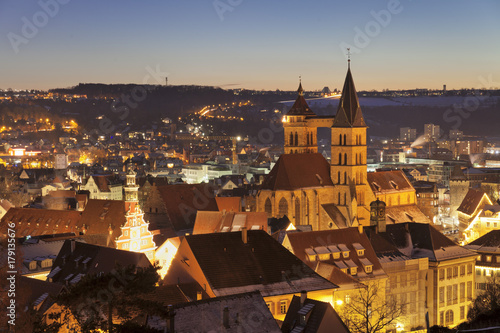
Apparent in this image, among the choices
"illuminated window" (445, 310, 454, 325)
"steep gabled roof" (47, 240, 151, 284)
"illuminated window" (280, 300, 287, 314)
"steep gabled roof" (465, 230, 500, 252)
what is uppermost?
"steep gabled roof" (47, 240, 151, 284)

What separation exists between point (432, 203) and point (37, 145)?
11996cm

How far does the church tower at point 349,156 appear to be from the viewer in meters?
67.4

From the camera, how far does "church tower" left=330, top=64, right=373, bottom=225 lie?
221 feet

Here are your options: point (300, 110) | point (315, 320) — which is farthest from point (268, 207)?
point (315, 320)

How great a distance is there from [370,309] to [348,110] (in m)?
28.7

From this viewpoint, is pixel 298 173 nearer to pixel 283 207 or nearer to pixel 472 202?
pixel 283 207

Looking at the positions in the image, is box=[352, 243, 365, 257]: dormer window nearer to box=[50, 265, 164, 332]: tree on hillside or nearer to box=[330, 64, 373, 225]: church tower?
box=[330, 64, 373, 225]: church tower

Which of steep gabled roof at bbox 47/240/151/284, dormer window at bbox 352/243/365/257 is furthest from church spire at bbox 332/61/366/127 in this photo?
steep gabled roof at bbox 47/240/151/284

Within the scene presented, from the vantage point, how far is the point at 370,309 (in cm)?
4244

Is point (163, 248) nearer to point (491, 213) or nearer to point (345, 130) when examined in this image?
point (345, 130)

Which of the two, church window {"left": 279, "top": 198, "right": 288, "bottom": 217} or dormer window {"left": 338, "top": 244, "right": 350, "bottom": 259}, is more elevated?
dormer window {"left": 338, "top": 244, "right": 350, "bottom": 259}

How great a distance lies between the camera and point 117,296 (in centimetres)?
2730

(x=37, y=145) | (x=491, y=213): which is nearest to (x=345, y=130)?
(x=491, y=213)

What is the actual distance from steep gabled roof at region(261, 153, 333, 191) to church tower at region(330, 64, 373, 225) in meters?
1.09
